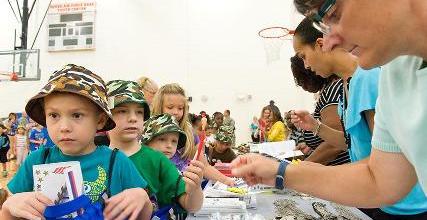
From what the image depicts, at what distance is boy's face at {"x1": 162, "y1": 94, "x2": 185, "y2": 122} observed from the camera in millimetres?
2543

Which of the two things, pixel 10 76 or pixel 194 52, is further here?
pixel 194 52

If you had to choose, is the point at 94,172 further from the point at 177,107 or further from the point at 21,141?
the point at 21,141

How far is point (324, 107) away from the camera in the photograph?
2.39 m

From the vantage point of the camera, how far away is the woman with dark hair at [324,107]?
2303 mm

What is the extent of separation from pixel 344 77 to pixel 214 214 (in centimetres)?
93

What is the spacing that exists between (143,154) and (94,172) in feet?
1.22

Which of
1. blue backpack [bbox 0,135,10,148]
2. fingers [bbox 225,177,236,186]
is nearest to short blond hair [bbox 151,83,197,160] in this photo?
fingers [bbox 225,177,236,186]

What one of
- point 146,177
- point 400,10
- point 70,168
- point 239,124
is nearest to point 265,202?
point 146,177

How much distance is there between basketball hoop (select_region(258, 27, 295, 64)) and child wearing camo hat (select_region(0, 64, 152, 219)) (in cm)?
751

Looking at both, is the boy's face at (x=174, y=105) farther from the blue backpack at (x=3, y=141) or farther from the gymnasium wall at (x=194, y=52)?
the gymnasium wall at (x=194, y=52)

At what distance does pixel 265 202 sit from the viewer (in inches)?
77.2

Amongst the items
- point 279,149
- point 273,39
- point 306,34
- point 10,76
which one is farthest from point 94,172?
point 10,76

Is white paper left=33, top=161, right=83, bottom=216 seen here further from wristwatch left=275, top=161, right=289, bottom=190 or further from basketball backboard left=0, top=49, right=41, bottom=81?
basketball backboard left=0, top=49, right=41, bottom=81

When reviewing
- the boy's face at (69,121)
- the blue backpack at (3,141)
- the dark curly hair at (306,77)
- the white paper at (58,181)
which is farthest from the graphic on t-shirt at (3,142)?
the white paper at (58,181)
